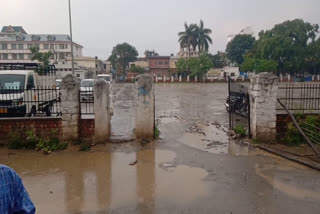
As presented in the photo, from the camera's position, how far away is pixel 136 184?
5512 mm

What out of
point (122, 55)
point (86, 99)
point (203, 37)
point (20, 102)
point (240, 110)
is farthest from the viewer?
point (122, 55)

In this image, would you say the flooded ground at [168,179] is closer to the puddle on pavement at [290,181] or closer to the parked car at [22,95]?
the puddle on pavement at [290,181]

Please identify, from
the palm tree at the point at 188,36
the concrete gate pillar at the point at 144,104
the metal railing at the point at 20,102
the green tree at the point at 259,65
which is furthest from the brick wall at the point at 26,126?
the palm tree at the point at 188,36

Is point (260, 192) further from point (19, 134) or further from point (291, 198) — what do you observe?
point (19, 134)

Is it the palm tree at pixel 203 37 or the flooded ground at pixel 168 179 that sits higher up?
the palm tree at pixel 203 37

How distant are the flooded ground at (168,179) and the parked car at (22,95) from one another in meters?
1.76

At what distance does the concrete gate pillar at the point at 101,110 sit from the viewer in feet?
26.7

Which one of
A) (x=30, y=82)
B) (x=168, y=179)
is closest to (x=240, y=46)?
(x=30, y=82)

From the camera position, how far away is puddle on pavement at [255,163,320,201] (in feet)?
→ 16.4

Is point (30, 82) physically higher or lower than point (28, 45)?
lower

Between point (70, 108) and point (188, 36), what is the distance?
61.9 m

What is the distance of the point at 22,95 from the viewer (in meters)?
9.38

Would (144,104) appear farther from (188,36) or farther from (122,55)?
(122,55)

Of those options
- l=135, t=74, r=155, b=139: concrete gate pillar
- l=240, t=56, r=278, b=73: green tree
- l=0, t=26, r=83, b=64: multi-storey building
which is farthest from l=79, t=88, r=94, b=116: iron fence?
l=0, t=26, r=83, b=64: multi-storey building
